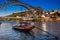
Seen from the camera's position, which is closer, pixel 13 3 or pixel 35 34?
pixel 13 3

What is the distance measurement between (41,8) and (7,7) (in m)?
0.93

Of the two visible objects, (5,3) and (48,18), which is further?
(48,18)

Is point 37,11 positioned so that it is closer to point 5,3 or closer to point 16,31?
point 5,3

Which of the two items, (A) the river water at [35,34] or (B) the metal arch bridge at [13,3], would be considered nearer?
(B) the metal arch bridge at [13,3]

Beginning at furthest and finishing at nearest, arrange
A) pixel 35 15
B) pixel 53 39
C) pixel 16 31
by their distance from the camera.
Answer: pixel 16 31
pixel 35 15
pixel 53 39

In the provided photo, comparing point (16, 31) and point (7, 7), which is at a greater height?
point (7, 7)

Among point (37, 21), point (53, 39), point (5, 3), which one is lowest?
point (53, 39)

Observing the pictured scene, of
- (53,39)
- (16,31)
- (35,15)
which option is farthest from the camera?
(16,31)

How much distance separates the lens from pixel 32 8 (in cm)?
629

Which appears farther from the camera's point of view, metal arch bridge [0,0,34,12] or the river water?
the river water

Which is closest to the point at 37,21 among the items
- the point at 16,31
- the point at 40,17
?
the point at 40,17

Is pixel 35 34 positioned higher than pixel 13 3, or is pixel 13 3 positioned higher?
pixel 13 3

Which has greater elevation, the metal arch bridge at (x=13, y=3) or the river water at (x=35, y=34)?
the metal arch bridge at (x=13, y=3)

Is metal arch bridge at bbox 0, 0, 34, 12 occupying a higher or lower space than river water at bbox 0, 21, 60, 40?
higher
